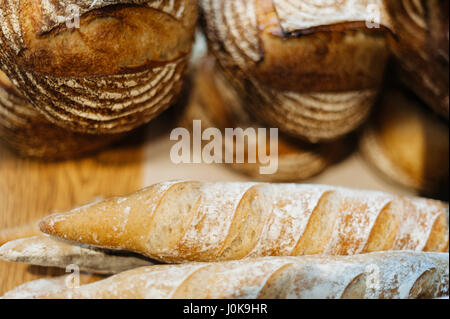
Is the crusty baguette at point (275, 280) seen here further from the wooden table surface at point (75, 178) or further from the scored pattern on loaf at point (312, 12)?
the scored pattern on loaf at point (312, 12)

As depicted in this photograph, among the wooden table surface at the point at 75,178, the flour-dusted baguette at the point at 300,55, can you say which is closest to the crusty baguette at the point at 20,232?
the wooden table surface at the point at 75,178

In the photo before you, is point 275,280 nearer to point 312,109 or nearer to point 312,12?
point 312,109

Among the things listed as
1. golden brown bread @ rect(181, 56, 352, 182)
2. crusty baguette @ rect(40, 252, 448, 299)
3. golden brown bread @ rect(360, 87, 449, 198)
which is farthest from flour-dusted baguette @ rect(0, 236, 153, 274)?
golden brown bread @ rect(360, 87, 449, 198)

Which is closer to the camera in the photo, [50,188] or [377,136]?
[50,188]

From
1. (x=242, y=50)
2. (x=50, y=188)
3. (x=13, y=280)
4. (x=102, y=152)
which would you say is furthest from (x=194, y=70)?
(x=13, y=280)

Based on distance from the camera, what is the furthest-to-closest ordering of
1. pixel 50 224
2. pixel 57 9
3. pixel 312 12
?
1. pixel 312 12
2. pixel 50 224
3. pixel 57 9

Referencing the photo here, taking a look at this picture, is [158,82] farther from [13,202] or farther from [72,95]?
[13,202]

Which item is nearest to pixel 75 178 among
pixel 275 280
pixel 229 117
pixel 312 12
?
pixel 229 117
